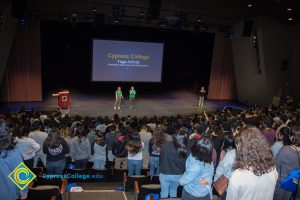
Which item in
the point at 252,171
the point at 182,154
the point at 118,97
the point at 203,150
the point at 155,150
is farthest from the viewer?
the point at 118,97

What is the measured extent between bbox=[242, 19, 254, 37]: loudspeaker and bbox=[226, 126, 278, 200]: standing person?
557 inches

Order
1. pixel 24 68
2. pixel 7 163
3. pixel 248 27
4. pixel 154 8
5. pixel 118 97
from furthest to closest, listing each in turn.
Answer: pixel 248 27 → pixel 24 68 → pixel 118 97 → pixel 154 8 → pixel 7 163

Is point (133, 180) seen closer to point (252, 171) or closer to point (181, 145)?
point (181, 145)

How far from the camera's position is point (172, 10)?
14.7 metres

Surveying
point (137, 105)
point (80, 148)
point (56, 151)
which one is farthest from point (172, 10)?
point (56, 151)

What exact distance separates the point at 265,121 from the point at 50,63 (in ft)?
40.0

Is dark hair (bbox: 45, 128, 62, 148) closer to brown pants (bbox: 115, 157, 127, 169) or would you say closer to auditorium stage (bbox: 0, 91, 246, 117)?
brown pants (bbox: 115, 157, 127, 169)

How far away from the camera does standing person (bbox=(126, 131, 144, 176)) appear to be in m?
6.01

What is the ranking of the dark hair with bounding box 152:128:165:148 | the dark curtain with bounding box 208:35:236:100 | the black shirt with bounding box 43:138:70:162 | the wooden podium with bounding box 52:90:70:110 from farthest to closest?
the dark curtain with bounding box 208:35:236:100, the wooden podium with bounding box 52:90:70:110, the dark hair with bounding box 152:128:165:148, the black shirt with bounding box 43:138:70:162

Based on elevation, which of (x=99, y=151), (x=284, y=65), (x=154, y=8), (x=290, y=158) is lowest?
(x=99, y=151)

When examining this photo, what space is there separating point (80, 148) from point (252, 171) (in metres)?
4.56

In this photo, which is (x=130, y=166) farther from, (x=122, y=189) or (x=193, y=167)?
(x=193, y=167)

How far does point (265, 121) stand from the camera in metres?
7.55

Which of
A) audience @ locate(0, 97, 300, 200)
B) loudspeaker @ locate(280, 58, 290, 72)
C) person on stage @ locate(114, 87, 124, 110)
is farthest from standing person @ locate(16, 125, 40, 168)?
loudspeaker @ locate(280, 58, 290, 72)
